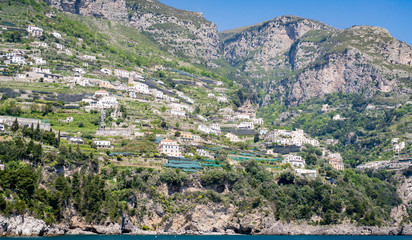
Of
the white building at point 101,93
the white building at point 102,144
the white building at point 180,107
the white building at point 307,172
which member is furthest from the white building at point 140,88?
the white building at point 307,172

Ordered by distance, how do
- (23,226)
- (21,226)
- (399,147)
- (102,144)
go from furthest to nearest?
1. (399,147)
2. (102,144)
3. (23,226)
4. (21,226)

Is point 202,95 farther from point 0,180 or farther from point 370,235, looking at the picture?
point 0,180

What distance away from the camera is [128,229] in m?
85.2

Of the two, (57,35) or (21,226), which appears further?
(57,35)

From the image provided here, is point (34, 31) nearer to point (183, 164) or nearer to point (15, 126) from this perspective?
point (15, 126)

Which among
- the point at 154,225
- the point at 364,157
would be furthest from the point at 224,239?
the point at 364,157

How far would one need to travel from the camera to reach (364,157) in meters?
156

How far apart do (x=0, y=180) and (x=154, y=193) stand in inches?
954

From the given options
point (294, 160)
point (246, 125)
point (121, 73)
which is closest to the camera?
point (294, 160)

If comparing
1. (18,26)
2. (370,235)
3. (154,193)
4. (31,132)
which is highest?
(18,26)

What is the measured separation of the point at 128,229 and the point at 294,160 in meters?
47.2

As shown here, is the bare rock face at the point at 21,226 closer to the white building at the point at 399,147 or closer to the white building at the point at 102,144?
the white building at the point at 102,144

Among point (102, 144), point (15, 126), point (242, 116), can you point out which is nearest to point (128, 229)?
point (102, 144)

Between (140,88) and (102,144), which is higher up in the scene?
(140,88)
